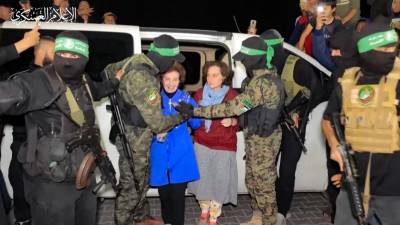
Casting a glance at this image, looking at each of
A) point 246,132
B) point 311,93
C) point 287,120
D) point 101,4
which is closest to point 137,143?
point 246,132

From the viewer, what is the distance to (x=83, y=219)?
268 cm

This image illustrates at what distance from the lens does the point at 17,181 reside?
342cm

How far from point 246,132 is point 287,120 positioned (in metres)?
0.48

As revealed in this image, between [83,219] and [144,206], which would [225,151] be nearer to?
[144,206]

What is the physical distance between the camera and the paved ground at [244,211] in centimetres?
404

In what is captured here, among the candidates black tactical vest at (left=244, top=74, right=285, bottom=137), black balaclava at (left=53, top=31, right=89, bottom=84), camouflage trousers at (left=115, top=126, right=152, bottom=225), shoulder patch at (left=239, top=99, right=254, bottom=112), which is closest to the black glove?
camouflage trousers at (left=115, top=126, right=152, bottom=225)

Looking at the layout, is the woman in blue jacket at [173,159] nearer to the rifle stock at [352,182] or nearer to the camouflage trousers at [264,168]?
the camouflage trousers at [264,168]

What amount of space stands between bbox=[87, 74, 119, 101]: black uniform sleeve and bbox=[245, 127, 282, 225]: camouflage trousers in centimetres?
124

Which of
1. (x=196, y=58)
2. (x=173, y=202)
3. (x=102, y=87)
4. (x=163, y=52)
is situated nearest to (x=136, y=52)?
(x=163, y=52)

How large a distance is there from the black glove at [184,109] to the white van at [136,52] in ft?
2.58

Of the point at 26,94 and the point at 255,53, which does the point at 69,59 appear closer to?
the point at 26,94

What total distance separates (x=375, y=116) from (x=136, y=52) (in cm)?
222

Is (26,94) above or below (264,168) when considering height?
above

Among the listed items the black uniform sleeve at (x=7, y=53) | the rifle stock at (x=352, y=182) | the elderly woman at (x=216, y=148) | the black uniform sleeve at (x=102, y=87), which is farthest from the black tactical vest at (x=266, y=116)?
the black uniform sleeve at (x=7, y=53)
